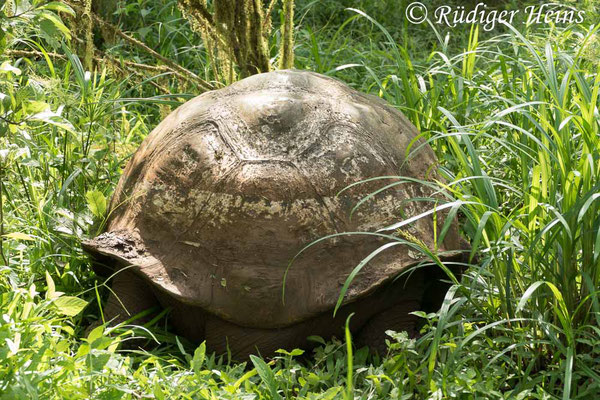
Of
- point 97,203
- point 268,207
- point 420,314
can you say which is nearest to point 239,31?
point 97,203

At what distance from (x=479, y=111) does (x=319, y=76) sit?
1154 millimetres

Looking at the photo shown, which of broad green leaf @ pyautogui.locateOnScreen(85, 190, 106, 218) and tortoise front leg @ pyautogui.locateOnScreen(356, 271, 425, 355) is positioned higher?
broad green leaf @ pyautogui.locateOnScreen(85, 190, 106, 218)

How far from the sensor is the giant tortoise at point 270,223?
2.94 metres

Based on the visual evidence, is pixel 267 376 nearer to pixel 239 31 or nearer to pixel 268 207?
pixel 268 207

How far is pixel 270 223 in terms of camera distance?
2941 millimetres

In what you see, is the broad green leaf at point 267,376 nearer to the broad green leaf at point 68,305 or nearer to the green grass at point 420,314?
the green grass at point 420,314

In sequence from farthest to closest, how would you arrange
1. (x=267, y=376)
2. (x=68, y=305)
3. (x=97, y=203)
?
(x=97, y=203) < (x=68, y=305) < (x=267, y=376)

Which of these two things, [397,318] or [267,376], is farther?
[397,318]

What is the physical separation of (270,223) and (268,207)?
57 millimetres

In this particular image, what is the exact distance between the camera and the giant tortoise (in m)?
2.94

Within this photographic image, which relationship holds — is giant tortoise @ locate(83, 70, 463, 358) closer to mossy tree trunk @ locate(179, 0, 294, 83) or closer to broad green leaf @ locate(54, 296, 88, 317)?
broad green leaf @ locate(54, 296, 88, 317)

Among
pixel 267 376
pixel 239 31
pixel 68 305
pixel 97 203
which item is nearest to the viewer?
pixel 267 376

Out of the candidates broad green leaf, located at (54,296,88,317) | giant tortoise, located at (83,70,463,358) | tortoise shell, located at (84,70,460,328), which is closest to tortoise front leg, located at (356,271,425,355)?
giant tortoise, located at (83,70,463,358)

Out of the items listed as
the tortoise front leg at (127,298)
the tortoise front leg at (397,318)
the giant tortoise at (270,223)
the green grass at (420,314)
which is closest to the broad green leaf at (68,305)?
the green grass at (420,314)
